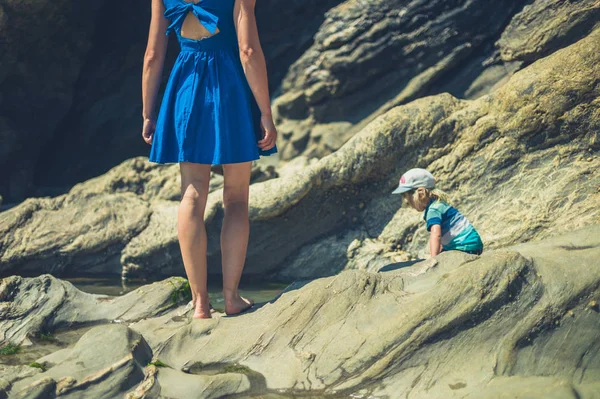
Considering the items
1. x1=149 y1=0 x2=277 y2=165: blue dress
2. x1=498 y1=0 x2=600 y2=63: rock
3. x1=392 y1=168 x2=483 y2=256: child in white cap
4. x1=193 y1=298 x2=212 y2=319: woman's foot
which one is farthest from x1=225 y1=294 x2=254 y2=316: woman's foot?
x1=498 y1=0 x2=600 y2=63: rock

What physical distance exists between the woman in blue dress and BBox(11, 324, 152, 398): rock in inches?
25.9

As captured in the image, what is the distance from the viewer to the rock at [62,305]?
4.93m

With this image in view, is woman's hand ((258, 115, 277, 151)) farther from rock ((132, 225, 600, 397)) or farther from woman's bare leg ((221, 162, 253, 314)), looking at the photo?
rock ((132, 225, 600, 397))

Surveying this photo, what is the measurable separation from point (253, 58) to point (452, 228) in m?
1.91

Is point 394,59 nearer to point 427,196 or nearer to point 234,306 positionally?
point 427,196

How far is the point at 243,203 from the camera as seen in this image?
183 inches

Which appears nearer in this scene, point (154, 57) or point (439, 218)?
point (154, 57)

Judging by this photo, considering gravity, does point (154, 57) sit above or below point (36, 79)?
above

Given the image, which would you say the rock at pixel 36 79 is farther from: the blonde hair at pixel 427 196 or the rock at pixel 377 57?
the blonde hair at pixel 427 196

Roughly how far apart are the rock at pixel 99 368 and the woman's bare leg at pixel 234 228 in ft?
2.28

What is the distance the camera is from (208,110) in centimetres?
443

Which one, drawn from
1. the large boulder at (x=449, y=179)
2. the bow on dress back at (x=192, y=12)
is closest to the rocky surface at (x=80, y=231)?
the large boulder at (x=449, y=179)

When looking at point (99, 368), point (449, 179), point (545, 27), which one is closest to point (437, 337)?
point (99, 368)

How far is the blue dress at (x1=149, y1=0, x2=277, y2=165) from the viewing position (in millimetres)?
4383
